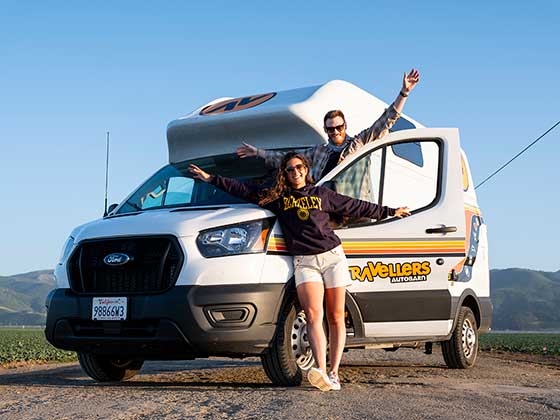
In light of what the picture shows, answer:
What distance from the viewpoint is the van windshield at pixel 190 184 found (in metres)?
8.48

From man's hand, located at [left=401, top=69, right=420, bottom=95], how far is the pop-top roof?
78cm

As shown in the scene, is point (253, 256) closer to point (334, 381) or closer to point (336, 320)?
point (336, 320)

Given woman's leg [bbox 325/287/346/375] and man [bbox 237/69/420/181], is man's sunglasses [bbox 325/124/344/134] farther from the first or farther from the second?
woman's leg [bbox 325/287/346/375]

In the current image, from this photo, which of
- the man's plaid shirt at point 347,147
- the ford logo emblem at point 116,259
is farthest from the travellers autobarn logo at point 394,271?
the ford logo emblem at point 116,259

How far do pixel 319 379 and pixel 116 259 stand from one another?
1913 millimetres

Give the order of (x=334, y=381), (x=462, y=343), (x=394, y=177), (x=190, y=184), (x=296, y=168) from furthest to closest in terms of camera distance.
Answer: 1. (x=462, y=343)
2. (x=190, y=184)
3. (x=394, y=177)
4. (x=296, y=168)
5. (x=334, y=381)

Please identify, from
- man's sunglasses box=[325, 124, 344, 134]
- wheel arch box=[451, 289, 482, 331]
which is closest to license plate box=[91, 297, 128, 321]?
man's sunglasses box=[325, 124, 344, 134]

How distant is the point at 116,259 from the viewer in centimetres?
754

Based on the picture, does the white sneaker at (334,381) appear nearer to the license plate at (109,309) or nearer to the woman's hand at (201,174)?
the license plate at (109,309)

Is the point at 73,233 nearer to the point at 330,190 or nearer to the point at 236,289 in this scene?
the point at 236,289

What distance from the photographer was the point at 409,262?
8.26 meters

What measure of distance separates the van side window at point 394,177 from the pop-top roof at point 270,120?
51 cm

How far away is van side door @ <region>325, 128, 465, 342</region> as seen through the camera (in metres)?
8.08

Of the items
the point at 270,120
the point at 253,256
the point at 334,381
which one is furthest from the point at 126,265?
the point at 270,120
